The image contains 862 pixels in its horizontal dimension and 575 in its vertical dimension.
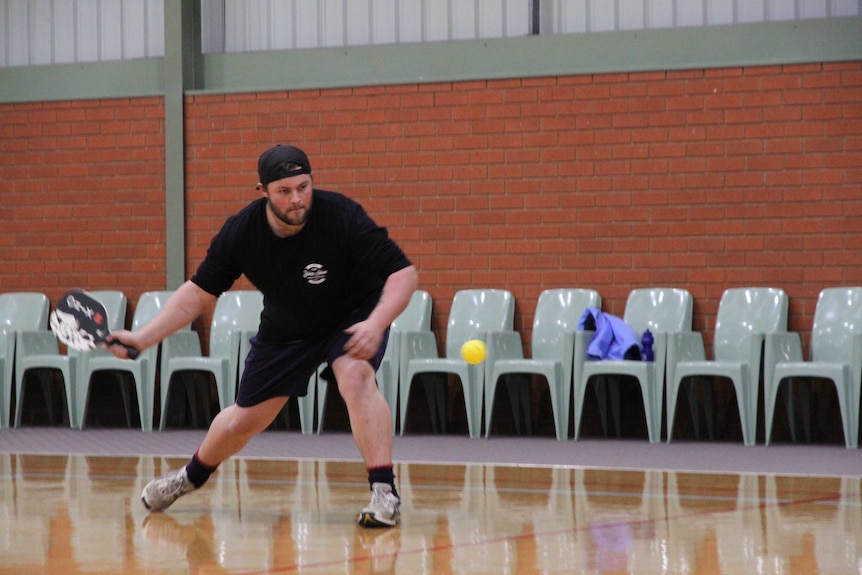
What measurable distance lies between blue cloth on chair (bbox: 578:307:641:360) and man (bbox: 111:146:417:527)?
4.13 meters

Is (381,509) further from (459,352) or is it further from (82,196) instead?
(82,196)

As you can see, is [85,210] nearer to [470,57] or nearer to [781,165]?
[470,57]

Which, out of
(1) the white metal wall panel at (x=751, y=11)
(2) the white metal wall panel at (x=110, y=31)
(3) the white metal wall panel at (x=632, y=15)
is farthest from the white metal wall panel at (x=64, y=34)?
(1) the white metal wall panel at (x=751, y=11)

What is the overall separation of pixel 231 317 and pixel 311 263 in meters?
5.43

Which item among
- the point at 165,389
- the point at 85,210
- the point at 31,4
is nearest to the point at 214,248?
the point at 165,389

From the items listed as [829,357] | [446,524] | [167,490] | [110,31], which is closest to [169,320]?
[167,490]

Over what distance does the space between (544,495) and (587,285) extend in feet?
13.7

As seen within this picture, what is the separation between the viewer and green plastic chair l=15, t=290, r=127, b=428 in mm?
9719

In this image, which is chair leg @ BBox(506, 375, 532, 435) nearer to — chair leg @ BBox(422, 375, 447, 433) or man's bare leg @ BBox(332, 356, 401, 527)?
chair leg @ BBox(422, 375, 447, 433)

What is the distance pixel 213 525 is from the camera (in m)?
4.93

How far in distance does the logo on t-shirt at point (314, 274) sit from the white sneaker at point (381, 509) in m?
0.86

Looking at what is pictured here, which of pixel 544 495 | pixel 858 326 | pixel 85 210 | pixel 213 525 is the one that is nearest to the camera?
pixel 213 525

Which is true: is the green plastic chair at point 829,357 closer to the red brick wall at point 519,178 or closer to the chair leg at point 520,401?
the red brick wall at point 519,178

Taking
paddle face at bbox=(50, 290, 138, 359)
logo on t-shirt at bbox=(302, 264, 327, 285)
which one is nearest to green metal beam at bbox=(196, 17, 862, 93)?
logo on t-shirt at bbox=(302, 264, 327, 285)
